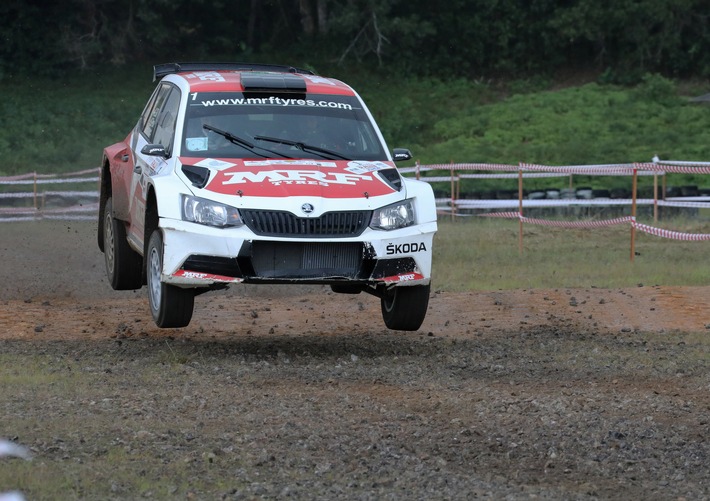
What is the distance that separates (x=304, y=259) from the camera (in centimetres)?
876

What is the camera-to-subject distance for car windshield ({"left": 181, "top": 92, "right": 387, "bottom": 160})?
9617 mm

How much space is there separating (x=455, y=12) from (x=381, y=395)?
45.5 metres

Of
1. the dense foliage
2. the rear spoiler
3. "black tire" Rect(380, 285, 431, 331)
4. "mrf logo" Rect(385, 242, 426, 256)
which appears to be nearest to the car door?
the rear spoiler

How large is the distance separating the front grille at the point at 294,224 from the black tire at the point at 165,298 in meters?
0.77

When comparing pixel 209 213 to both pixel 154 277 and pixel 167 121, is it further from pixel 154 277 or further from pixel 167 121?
pixel 167 121

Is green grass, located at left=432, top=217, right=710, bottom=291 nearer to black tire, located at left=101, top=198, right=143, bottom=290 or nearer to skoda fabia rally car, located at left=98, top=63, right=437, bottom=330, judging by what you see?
black tire, located at left=101, top=198, right=143, bottom=290

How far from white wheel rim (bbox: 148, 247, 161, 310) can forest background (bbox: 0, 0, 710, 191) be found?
3133 cm

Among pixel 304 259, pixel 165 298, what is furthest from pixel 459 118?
pixel 304 259

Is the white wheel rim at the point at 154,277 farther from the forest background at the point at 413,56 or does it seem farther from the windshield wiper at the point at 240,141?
the forest background at the point at 413,56

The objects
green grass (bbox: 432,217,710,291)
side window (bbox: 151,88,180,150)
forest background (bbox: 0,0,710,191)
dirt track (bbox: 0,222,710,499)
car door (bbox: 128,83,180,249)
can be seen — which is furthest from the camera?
forest background (bbox: 0,0,710,191)

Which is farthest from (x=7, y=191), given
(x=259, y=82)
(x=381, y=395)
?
(x=381, y=395)

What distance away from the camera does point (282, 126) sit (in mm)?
9898

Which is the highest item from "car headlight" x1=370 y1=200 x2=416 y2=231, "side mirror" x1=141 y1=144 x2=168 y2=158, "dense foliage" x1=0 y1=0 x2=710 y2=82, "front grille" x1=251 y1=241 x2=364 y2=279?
"side mirror" x1=141 y1=144 x2=168 y2=158

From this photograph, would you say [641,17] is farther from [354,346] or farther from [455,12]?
[354,346]
